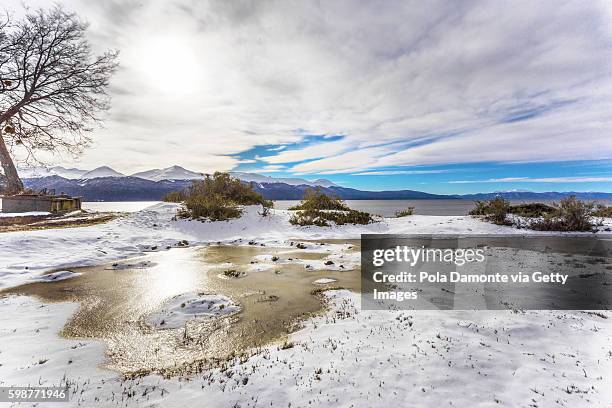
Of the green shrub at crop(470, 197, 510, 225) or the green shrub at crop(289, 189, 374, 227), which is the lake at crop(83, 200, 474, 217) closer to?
the green shrub at crop(289, 189, 374, 227)

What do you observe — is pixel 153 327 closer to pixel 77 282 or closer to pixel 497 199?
pixel 77 282

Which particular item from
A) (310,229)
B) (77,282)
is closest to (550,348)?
(77,282)

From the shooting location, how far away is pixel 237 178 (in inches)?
939

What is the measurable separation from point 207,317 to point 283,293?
2.19 meters

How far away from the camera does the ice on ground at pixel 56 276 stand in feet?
26.7

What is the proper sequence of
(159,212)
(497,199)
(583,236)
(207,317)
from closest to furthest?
1. (207,317)
2. (583,236)
3. (159,212)
4. (497,199)

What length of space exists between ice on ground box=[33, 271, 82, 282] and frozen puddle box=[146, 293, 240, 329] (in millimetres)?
4277

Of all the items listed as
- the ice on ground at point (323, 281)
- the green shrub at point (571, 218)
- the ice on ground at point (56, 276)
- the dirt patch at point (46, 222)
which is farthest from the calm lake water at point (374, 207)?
the ice on ground at point (323, 281)

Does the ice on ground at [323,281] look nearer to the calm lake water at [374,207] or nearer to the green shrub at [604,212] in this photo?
the calm lake water at [374,207]

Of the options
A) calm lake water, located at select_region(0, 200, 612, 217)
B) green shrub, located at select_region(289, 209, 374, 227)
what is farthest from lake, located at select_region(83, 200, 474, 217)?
green shrub, located at select_region(289, 209, 374, 227)

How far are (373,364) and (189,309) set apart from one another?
13.7 feet

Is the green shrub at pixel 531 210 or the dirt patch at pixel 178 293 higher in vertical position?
the green shrub at pixel 531 210

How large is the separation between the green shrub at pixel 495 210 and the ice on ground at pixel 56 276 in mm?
22484

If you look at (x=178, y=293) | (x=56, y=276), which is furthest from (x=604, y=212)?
(x=56, y=276)
